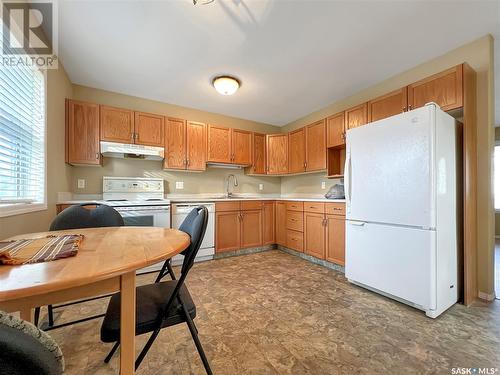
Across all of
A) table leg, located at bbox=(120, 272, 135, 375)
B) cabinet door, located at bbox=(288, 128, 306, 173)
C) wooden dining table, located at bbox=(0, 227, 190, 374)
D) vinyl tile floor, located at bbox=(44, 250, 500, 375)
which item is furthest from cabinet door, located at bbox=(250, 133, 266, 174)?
table leg, located at bbox=(120, 272, 135, 375)

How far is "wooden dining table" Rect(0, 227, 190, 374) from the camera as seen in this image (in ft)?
2.01

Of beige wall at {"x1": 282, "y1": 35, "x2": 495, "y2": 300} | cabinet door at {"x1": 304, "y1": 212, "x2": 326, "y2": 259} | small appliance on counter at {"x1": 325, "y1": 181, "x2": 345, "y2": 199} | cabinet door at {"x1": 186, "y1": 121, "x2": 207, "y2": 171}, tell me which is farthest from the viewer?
cabinet door at {"x1": 186, "y1": 121, "x2": 207, "y2": 171}

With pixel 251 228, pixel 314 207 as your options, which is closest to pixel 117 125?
pixel 251 228

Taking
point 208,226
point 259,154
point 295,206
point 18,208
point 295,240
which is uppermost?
point 259,154

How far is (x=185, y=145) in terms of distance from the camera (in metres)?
3.46

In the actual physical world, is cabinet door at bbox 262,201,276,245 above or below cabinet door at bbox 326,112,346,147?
below

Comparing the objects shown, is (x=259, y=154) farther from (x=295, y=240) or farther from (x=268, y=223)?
(x=295, y=240)

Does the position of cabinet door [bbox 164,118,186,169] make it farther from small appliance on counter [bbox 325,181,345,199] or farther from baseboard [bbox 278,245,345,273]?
small appliance on counter [bbox 325,181,345,199]

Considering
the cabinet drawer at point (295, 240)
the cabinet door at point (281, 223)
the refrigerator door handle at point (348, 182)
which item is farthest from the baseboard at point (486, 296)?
the cabinet door at point (281, 223)

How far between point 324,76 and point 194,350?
3.03 m

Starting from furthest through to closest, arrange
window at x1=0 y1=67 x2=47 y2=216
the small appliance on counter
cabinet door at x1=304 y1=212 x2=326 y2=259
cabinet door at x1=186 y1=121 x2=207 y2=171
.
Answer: cabinet door at x1=186 y1=121 x2=207 y2=171, the small appliance on counter, cabinet door at x1=304 y1=212 x2=326 y2=259, window at x1=0 y1=67 x2=47 y2=216

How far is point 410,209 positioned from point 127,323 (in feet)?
6.95

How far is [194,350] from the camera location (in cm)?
142

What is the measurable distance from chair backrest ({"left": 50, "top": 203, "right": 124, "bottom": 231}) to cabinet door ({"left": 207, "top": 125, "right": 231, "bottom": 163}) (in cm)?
205
